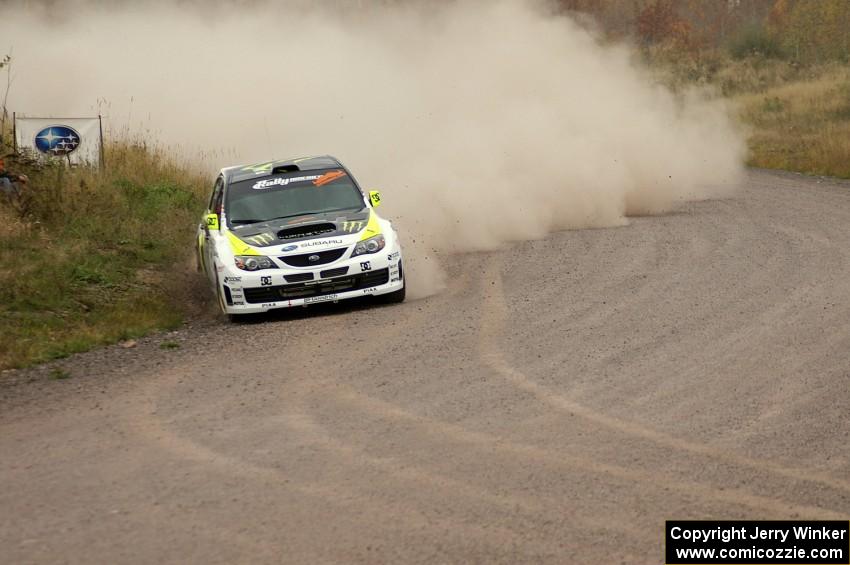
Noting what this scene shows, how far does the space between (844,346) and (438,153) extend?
40.5ft

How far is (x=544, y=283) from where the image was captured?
49.5 feet

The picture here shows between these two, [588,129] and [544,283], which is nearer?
[544,283]

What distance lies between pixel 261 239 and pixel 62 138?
8236 millimetres

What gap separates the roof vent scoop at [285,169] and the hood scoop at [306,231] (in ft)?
4.94

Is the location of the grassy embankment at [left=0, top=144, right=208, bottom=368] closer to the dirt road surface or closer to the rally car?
the dirt road surface

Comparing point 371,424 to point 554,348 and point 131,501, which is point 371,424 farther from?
point 554,348

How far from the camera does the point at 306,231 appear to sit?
14484 millimetres

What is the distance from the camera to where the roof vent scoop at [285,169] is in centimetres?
1586

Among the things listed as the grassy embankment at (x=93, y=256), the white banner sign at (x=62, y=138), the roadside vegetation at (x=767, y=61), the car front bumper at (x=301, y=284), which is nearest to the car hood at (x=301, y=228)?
the car front bumper at (x=301, y=284)

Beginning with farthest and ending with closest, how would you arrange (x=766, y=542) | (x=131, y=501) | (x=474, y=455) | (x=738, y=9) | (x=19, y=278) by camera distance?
(x=738, y=9) < (x=19, y=278) < (x=474, y=455) < (x=131, y=501) < (x=766, y=542)

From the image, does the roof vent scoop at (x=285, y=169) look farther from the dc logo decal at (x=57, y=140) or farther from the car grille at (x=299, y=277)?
the dc logo decal at (x=57, y=140)

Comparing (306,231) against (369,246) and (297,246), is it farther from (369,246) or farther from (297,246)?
(369,246)

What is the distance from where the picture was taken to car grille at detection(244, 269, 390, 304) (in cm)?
1392

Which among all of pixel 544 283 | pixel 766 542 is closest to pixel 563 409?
pixel 766 542
